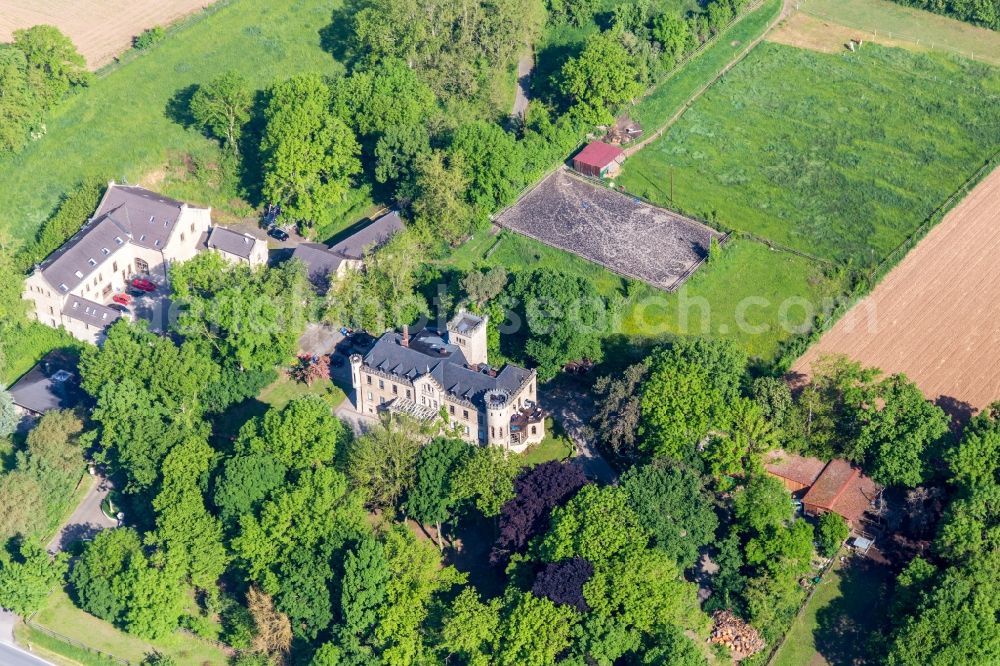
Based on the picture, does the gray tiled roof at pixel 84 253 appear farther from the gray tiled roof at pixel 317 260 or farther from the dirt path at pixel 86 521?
the dirt path at pixel 86 521

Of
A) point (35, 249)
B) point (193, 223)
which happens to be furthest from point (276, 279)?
point (35, 249)

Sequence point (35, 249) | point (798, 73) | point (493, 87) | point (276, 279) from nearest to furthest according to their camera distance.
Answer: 1. point (276, 279)
2. point (35, 249)
3. point (493, 87)
4. point (798, 73)

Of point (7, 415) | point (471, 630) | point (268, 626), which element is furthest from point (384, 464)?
point (7, 415)

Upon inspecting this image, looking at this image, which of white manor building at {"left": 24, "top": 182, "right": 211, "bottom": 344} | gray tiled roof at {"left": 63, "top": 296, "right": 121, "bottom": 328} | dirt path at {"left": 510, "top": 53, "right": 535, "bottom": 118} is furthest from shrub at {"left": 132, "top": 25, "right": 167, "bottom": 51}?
gray tiled roof at {"left": 63, "top": 296, "right": 121, "bottom": 328}

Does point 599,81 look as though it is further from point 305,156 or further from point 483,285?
point 483,285

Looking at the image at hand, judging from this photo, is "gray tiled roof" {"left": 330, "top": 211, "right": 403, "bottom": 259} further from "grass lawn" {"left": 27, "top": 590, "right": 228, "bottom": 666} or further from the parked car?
"grass lawn" {"left": 27, "top": 590, "right": 228, "bottom": 666}

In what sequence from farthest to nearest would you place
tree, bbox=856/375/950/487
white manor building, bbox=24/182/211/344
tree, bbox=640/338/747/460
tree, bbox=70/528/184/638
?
white manor building, bbox=24/182/211/344
tree, bbox=640/338/747/460
tree, bbox=856/375/950/487
tree, bbox=70/528/184/638

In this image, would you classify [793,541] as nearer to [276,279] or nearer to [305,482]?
[305,482]

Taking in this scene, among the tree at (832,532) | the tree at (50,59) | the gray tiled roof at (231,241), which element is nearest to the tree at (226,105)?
the tree at (50,59)
